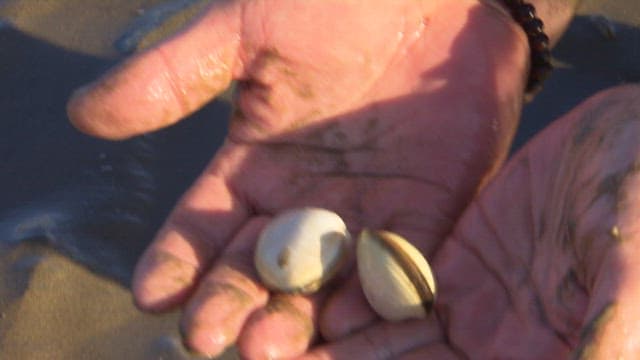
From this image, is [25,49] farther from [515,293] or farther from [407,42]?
[515,293]

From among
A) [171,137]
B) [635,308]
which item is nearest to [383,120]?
[171,137]

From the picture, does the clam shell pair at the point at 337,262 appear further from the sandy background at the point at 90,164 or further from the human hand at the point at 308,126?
the sandy background at the point at 90,164

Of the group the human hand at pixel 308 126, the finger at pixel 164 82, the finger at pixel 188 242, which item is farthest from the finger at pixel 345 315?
the finger at pixel 164 82

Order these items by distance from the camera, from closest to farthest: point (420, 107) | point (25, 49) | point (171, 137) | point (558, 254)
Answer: point (558, 254) < point (420, 107) < point (171, 137) < point (25, 49)

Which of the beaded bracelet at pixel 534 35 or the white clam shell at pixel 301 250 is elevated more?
the beaded bracelet at pixel 534 35

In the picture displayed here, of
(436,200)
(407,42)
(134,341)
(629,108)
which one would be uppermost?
(629,108)

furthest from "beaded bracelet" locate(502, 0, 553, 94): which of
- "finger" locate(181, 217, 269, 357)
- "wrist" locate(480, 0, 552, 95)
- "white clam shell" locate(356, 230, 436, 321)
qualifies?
"finger" locate(181, 217, 269, 357)

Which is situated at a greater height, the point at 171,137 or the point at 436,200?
the point at 436,200

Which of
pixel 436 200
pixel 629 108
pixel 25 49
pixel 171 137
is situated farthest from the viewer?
pixel 25 49
